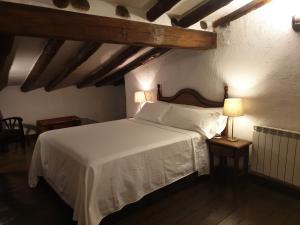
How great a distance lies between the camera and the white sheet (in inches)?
71.1

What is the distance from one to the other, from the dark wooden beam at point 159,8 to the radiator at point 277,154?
1.65m

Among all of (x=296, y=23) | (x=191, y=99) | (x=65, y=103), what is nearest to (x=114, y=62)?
(x=191, y=99)

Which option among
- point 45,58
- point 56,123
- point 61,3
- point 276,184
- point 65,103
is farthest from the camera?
point 65,103

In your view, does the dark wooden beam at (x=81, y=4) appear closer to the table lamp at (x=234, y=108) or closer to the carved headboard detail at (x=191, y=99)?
the table lamp at (x=234, y=108)

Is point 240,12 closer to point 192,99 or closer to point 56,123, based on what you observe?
point 192,99

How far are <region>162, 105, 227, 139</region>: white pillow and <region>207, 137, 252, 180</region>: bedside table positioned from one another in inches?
5.2

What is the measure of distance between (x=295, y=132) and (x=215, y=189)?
103 centimetres

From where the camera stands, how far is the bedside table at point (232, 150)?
7.95 ft

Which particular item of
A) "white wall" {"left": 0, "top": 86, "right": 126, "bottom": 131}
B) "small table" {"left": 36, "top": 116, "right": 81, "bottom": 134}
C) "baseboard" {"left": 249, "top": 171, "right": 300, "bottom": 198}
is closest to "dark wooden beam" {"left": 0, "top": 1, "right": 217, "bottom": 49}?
"baseboard" {"left": 249, "top": 171, "right": 300, "bottom": 198}

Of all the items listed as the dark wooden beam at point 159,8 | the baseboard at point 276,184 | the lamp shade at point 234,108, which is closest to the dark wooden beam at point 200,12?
the dark wooden beam at point 159,8

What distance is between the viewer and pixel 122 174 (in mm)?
1954

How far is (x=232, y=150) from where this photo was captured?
2.44 metres

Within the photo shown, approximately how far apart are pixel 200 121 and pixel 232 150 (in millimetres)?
511

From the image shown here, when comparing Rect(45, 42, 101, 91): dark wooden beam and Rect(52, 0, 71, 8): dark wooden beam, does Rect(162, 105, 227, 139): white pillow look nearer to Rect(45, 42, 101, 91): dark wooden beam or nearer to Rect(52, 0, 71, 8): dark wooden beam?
Rect(45, 42, 101, 91): dark wooden beam
